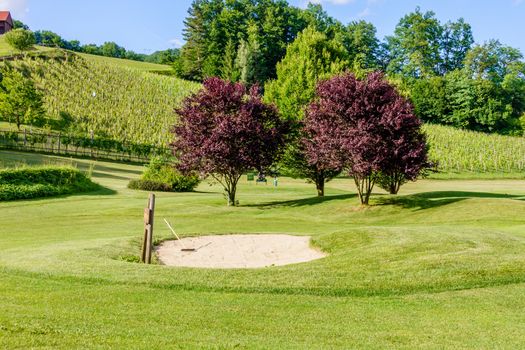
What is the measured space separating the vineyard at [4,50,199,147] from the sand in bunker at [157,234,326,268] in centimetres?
4512

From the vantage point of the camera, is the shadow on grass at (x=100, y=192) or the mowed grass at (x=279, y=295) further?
the shadow on grass at (x=100, y=192)

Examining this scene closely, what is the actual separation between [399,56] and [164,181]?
9532 centimetres

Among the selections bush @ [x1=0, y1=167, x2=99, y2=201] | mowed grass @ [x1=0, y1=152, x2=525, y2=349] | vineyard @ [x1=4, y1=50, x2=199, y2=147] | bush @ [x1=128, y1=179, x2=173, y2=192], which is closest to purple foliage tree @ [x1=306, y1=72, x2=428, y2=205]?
mowed grass @ [x1=0, y1=152, x2=525, y2=349]

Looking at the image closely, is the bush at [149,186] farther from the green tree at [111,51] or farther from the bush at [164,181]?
the green tree at [111,51]

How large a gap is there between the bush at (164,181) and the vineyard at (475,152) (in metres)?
32.2

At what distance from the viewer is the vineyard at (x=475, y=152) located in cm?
6500

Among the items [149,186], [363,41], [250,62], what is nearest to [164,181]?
[149,186]

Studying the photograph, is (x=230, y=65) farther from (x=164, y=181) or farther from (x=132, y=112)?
(x=164, y=181)

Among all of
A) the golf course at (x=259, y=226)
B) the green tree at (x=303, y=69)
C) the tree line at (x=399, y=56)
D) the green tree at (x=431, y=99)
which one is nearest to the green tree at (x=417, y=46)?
the tree line at (x=399, y=56)

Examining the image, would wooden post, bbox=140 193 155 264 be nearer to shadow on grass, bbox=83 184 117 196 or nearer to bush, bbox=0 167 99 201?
bush, bbox=0 167 99 201

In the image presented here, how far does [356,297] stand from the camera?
11.0 m

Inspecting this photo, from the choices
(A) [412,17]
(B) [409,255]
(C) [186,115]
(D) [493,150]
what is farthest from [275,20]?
(B) [409,255]

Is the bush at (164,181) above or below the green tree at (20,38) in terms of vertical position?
below

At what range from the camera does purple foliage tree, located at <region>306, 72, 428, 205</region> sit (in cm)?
2603
